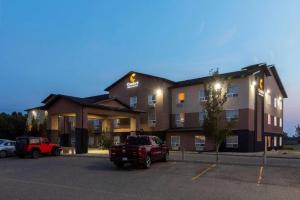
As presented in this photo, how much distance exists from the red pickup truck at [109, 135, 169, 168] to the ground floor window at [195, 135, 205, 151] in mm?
23713

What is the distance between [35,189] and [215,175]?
872 centimetres

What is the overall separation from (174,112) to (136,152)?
97.0ft

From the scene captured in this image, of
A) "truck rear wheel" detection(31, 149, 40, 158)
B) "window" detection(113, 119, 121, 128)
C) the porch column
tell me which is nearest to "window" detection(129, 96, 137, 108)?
"window" detection(113, 119, 121, 128)

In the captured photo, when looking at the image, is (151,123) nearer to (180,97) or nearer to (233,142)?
(180,97)

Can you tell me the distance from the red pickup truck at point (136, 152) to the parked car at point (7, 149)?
15203mm

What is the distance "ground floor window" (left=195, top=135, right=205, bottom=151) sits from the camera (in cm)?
4586

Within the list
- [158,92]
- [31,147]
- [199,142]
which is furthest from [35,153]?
[158,92]

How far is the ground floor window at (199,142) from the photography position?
45862 millimetres

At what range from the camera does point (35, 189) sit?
45.1ft

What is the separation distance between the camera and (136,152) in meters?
20.9

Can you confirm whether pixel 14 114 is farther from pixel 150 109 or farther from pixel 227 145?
pixel 227 145

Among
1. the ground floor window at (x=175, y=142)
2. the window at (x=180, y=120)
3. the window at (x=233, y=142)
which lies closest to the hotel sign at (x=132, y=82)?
the window at (x=180, y=120)

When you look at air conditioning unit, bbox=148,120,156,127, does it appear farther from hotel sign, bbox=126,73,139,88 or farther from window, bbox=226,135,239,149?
window, bbox=226,135,239,149

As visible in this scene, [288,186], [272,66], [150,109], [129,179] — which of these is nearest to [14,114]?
[150,109]
